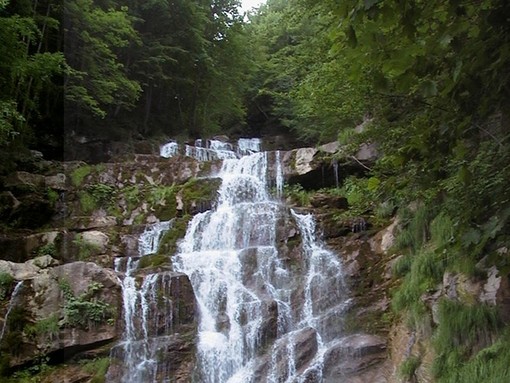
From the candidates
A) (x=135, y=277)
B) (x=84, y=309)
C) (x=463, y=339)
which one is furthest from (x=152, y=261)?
(x=463, y=339)

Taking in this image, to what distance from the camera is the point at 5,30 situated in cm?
1042

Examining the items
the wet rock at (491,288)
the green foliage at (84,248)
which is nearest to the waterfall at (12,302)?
the green foliage at (84,248)

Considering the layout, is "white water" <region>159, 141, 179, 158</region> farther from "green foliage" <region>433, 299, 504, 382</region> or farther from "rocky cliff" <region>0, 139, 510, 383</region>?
"green foliage" <region>433, 299, 504, 382</region>

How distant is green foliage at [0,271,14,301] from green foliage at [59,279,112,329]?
98 centimetres

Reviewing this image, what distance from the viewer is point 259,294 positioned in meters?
10.4

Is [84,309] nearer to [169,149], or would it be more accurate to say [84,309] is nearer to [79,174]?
[79,174]

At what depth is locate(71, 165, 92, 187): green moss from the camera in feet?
49.7

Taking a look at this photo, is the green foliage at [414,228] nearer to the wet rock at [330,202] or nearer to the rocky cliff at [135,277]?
the rocky cliff at [135,277]

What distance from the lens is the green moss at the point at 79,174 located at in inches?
597

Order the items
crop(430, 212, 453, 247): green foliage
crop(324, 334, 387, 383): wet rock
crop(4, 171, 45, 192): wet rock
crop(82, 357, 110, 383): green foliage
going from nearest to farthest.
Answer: crop(430, 212, 453, 247): green foliage → crop(324, 334, 387, 383): wet rock → crop(82, 357, 110, 383): green foliage → crop(4, 171, 45, 192): wet rock

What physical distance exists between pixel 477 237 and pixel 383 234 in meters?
8.41

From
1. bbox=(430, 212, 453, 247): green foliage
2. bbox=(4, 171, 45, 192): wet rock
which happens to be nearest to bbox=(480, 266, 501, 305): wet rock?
bbox=(430, 212, 453, 247): green foliage

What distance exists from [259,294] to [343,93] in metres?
4.29

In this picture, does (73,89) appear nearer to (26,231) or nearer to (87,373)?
(26,231)
